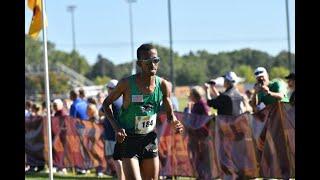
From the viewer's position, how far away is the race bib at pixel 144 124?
8352mm

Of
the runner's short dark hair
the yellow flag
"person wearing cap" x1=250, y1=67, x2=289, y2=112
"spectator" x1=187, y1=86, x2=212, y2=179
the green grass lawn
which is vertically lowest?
the green grass lawn

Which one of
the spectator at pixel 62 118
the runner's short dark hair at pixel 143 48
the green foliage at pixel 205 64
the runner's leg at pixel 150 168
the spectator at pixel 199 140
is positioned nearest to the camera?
the runner's short dark hair at pixel 143 48

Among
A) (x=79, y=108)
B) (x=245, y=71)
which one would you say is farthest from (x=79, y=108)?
(x=245, y=71)

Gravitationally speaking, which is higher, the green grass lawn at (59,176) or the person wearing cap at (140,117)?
the person wearing cap at (140,117)

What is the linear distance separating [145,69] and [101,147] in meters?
8.19

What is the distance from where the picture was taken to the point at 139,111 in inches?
328

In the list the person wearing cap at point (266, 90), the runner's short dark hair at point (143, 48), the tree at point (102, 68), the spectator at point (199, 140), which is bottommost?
the spectator at point (199, 140)

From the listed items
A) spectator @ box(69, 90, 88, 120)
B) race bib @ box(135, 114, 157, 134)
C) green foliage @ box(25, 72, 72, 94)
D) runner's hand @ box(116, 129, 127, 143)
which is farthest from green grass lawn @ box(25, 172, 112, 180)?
green foliage @ box(25, 72, 72, 94)

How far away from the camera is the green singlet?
8320mm

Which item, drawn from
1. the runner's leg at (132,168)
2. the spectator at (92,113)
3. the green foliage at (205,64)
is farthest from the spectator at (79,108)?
the green foliage at (205,64)

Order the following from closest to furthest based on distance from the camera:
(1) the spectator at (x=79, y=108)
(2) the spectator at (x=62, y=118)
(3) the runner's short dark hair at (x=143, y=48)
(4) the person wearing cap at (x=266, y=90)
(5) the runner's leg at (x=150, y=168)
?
(3) the runner's short dark hair at (x=143, y=48) → (5) the runner's leg at (x=150, y=168) → (4) the person wearing cap at (x=266, y=90) → (1) the spectator at (x=79, y=108) → (2) the spectator at (x=62, y=118)

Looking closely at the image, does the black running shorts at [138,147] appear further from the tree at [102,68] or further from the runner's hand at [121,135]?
the tree at [102,68]

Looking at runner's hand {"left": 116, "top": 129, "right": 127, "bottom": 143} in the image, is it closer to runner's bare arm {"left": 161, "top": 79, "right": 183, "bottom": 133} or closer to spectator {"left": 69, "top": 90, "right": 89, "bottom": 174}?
runner's bare arm {"left": 161, "top": 79, "right": 183, "bottom": 133}

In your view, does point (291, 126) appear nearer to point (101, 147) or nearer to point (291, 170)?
point (291, 170)
